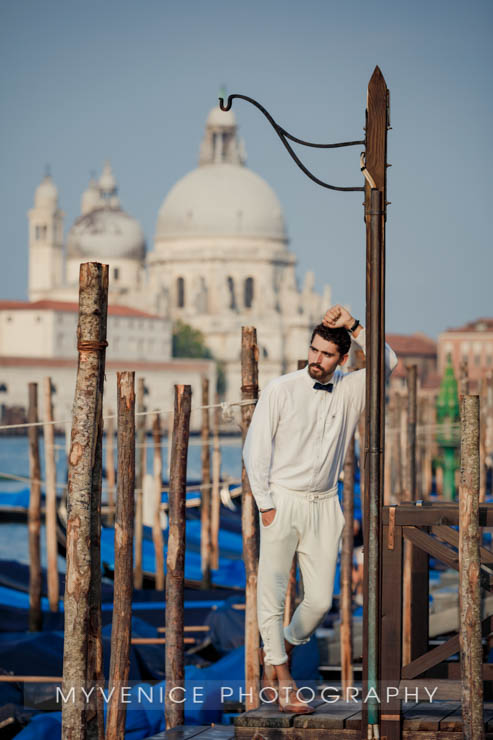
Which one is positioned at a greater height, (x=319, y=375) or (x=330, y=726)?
(x=319, y=375)

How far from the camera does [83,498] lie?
3740 millimetres

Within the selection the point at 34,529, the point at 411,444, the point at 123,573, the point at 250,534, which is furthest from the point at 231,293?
the point at 123,573

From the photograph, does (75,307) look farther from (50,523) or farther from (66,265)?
(50,523)

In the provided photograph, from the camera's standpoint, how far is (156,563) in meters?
11.4

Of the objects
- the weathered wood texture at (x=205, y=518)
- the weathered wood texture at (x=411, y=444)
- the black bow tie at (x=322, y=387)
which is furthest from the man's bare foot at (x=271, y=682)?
the weathered wood texture at (x=205, y=518)

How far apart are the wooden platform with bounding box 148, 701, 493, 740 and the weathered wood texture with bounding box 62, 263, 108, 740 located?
28 centimetres

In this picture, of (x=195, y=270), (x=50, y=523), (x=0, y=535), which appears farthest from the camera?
(x=195, y=270)

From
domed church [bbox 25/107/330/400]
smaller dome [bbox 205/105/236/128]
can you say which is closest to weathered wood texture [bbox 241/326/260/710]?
domed church [bbox 25/107/330/400]

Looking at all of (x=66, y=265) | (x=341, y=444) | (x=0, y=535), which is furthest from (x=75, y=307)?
(x=341, y=444)

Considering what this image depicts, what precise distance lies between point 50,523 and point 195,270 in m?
63.5

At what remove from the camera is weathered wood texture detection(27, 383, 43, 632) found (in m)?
9.43

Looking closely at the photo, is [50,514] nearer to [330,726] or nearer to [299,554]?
[299,554]

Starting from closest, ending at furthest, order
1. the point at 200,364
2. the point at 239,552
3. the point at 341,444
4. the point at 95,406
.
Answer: the point at 95,406
the point at 341,444
the point at 239,552
the point at 200,364

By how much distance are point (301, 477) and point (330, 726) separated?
Result: 67 centimetres
